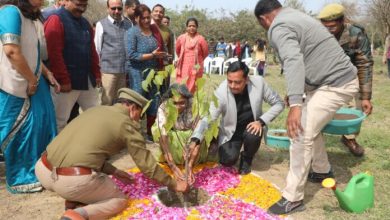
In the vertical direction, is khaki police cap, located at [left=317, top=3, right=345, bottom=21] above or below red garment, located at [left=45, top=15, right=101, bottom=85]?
above

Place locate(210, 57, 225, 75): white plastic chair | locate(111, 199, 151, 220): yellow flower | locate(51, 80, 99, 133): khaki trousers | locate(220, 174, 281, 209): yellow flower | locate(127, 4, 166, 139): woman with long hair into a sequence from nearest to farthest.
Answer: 1. locate(111, 199, 151, 220): yellow flower
2. locate(220, 174, 281, 209): yellow flower
3. locate(51, 80, 99, 133): khaki trousers
4. locate(127, 4, 166, 139): woman with long hair
5. locate(210, 57, 225, 75): white plastic chair

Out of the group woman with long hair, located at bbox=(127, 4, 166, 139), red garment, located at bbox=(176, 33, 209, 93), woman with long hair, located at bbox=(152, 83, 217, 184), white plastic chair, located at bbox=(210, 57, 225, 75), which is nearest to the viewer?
woman with long hair, located at bbox=(152, 83, 217, 184)

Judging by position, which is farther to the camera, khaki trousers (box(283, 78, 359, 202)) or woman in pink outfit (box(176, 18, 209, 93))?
woman in pink outfit (box(176, 18, 209, 93))

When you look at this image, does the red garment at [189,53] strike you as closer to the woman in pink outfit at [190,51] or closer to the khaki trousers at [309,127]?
the woman in pink outfit at [190,51]

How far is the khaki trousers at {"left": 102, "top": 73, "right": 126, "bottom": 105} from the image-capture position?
5074 mm

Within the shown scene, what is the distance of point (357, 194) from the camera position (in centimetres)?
324

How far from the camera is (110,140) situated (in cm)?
287

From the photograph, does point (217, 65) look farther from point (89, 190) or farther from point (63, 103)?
point (89, 190)

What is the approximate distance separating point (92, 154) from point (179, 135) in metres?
1.39

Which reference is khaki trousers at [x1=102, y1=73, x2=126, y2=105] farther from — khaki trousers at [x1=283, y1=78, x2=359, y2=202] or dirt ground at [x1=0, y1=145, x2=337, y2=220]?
khaki trousers at [x1=283, y1=78, x2=359, y2=202]

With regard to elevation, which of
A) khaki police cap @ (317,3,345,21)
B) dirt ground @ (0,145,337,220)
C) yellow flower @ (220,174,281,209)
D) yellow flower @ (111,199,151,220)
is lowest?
dirt ground @ (0,145,337,220)

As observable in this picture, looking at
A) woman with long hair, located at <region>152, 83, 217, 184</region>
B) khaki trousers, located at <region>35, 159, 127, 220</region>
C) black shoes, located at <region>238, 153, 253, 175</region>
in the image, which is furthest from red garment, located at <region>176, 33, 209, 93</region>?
khaki trousers, located at <region>35, 159, 127, 220</region>

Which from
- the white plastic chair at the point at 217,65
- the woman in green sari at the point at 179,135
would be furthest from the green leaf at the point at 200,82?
the white plastic chair at the point at 217,65

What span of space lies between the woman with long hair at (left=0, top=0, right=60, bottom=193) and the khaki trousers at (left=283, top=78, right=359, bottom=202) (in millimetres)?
2345
